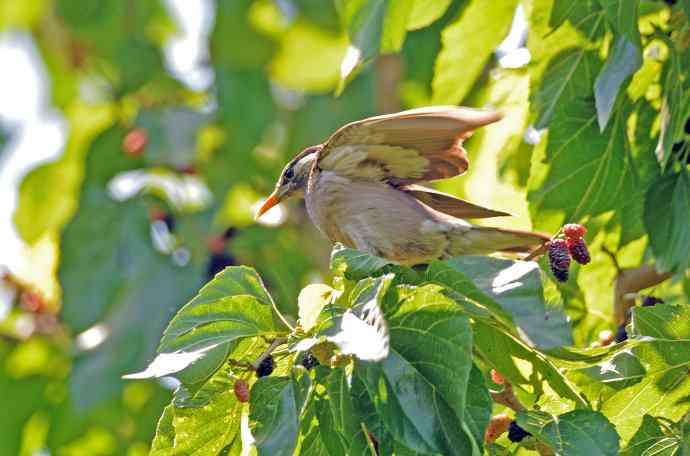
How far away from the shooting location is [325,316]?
2.17 metres

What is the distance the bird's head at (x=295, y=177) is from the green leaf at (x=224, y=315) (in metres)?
2.41

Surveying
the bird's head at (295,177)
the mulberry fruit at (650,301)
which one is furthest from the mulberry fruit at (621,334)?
the bird's head at (295,177)

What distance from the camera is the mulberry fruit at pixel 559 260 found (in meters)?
2.62

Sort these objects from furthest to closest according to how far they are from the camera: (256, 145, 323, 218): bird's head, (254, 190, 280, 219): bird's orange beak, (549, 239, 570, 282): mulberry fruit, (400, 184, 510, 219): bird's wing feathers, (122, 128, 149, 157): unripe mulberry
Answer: (122, 128, 149, 157): unripe mulberry < (254, 190, 280, 219): bird's orange beak < (256, 145, 323, 218): bird's head < (400, 184, 510, 219): bird's wing feathers < (549, 239, 570, 282): mulberry fruit

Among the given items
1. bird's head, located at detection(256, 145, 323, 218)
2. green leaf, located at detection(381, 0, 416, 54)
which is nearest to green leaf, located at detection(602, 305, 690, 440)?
green leaf, located at detection(381, 0, 416, 54)

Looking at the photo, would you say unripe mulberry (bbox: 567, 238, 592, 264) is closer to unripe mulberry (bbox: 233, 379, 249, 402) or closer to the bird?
the bird

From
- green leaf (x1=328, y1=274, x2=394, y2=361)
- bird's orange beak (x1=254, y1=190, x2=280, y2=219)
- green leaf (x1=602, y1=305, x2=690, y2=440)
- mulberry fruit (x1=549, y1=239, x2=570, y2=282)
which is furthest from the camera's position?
bird's orange beak (x1=254, y1=190, x2=280, y2=219)

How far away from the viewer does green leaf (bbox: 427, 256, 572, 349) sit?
2025 mm

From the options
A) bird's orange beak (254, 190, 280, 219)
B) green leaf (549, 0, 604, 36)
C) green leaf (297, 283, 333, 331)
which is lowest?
bird's orange beak (254, 190, 280, 219)

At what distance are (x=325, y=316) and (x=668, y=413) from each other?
0.78 m

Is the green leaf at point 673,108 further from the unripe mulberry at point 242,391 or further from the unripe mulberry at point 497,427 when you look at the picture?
the unripe mulberry at point 242,391

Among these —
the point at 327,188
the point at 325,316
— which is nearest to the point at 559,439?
the point at 325,316

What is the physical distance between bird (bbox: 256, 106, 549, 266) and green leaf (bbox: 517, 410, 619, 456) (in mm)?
1221

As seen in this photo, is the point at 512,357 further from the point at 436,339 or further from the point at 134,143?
the point at 134,143
